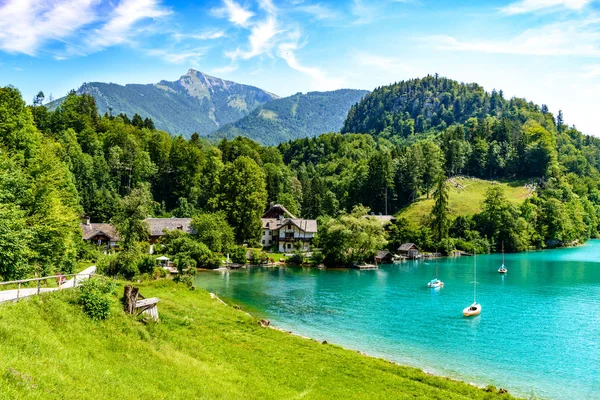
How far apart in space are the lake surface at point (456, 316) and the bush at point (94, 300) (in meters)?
17.6

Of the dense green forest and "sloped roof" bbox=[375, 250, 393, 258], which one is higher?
the dense green forest

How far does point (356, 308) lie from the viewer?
45125 mm

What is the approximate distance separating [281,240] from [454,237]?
→ 43.4 metres

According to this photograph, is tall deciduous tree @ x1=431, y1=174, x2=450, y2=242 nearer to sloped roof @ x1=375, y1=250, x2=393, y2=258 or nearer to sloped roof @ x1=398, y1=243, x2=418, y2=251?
sloped roof @ x1=398, y1=243, x2=418, y2=251

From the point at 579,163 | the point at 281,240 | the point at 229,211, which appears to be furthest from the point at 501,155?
the point at 229,211

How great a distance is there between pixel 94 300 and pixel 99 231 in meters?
64.8

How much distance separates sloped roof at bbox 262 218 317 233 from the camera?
9181 centimetres

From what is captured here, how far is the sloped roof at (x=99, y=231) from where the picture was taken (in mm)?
78438

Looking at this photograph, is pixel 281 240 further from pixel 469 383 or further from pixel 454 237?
pixel 469 383

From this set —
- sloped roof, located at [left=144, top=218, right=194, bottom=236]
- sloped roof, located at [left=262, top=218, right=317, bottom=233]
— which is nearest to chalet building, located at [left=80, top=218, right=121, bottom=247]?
sloped roof, located at [left=144, top=218, right=194, bottom=236]

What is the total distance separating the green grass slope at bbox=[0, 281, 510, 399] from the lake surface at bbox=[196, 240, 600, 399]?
5981mm

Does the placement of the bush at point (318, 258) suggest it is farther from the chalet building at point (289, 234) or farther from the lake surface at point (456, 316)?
the chalet building at point (289, 234)

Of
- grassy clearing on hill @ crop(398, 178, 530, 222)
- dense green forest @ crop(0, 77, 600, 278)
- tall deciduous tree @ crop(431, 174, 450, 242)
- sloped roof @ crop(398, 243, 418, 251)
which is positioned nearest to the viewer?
dense green forest @ crop(0, 77, 600, 278)

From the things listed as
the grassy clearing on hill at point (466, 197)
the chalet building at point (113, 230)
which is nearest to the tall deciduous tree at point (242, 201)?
the chalet building at point (113, 230)
